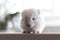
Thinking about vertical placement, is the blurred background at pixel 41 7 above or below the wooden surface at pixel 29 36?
above

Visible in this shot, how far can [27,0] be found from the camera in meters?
1.20

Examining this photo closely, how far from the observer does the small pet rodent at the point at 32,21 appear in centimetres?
74

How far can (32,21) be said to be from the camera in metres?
0.75

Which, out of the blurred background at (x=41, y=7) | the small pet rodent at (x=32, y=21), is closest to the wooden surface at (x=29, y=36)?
the small pet rodent at (x=32, y=21)

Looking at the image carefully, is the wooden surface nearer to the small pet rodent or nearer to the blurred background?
the small pet rodent

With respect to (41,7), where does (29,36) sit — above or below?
below

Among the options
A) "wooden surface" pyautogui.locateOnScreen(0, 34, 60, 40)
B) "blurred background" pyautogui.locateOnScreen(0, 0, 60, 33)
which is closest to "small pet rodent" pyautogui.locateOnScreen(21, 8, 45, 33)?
"wooden surface" pyautogui.locateOnScreen(0, 34, 60, 40)

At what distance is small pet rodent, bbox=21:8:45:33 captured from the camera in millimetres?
742

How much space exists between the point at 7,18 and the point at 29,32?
0.42 metres

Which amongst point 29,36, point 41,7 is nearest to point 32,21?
point 29,36

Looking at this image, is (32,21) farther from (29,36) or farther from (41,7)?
(41,7)

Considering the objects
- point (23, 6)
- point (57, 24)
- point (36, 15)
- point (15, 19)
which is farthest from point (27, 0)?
point (36, 15)

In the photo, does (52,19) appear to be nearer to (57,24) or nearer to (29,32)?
(57,24)

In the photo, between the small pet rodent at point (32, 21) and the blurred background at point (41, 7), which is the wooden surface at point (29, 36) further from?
the blurred background at point (41, 7)
